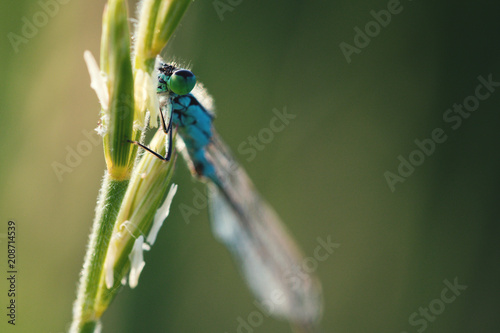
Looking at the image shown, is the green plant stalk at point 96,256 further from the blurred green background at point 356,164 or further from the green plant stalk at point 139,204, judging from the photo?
the blurred green background at point 356,164

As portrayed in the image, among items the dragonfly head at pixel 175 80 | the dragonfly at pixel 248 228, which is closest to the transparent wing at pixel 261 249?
the dragonfly at pixel 248 228

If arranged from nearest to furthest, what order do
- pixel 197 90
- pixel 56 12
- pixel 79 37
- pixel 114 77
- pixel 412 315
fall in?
pixel 114 77 < pixel 197 90 < pixel 56 12 < pixel 79 37 < pixel 412 315

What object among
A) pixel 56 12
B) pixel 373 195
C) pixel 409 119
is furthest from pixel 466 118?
pixel 56 12

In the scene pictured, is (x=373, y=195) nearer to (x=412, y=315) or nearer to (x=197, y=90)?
(x=412, y=315)

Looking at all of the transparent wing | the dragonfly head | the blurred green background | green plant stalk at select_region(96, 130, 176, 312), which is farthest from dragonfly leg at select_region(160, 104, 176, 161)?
the blurred green background

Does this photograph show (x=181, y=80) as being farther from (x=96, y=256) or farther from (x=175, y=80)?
(x=96, y=256)
